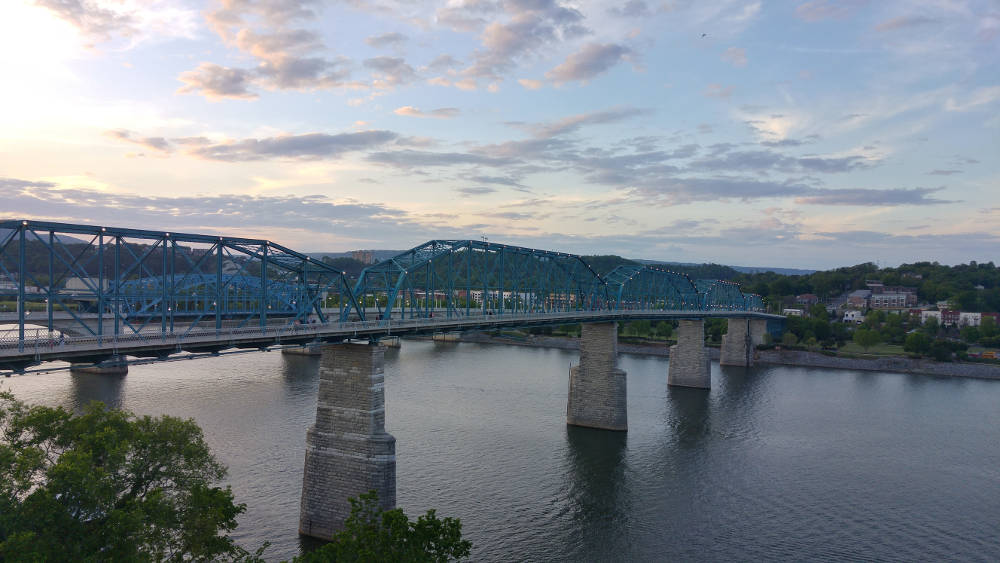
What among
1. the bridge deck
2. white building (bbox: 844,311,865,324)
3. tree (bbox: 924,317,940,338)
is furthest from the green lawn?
the bridge deck

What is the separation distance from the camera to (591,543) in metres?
27.6

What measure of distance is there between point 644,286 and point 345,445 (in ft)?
199

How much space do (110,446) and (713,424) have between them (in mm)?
42918

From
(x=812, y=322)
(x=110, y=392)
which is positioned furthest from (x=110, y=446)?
(x=812, y=322)

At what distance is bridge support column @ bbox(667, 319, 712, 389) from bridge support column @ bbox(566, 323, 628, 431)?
20315 mm

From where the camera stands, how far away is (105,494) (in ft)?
54.4

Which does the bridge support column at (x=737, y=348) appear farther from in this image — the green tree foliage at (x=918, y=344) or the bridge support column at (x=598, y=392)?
the bridge support column at (x=598, y=392)

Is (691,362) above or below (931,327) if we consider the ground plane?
below

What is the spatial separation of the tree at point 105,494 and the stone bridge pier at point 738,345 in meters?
78.7

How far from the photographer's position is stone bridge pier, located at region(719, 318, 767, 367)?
89188mm

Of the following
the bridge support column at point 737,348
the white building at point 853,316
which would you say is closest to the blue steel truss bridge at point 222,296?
the bridge support column at point 737,348

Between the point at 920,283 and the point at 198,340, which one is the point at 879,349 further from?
the point at 198,340

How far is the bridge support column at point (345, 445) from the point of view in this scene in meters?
26.4

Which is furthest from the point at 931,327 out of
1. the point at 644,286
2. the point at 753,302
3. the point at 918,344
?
the point at 644,286
